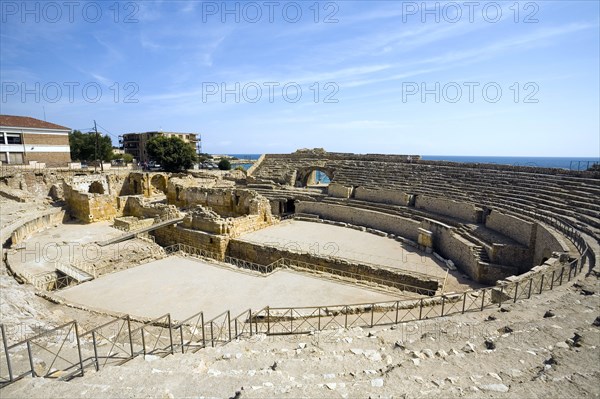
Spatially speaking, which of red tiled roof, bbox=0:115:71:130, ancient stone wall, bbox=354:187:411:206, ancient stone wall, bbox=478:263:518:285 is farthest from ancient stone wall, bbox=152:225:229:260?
red tiled roof, bbox=0:115:71:130

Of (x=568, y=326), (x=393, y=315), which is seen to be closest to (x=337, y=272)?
(x=393, y=315)

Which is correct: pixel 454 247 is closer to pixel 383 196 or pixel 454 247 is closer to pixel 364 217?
pixel 364 217

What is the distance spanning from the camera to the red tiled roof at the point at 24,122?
33531 mm

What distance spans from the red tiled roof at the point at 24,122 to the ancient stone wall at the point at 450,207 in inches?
1505

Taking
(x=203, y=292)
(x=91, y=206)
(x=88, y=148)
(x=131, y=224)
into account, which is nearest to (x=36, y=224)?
(x=91, y=206)

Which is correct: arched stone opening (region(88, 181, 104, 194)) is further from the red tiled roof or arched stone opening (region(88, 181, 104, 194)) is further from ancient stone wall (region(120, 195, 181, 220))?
the red tiled roof

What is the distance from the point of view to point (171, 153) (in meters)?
41.8

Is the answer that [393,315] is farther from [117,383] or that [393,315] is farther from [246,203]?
[246,203]

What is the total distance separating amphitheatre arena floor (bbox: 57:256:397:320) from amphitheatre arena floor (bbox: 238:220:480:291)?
3.78 m

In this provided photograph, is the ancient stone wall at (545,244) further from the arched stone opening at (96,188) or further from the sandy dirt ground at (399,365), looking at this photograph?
the arched stone opening at (96,188)

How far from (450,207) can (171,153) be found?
33.7m

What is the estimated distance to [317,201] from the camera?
27.2 m

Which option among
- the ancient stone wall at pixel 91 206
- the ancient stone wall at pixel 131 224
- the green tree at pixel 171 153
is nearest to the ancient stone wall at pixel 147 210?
the ancient stone wall at pixel 91 206

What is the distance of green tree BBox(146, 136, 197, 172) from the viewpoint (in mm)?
41406
